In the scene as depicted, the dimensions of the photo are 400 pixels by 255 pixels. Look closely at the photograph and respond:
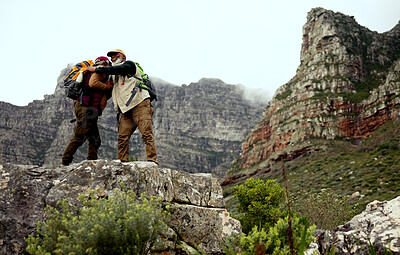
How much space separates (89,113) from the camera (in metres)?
6.66

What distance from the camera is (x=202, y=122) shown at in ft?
563

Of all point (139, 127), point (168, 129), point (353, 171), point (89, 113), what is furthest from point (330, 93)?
point (168, 129)

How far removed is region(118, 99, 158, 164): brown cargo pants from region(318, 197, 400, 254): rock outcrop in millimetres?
3663

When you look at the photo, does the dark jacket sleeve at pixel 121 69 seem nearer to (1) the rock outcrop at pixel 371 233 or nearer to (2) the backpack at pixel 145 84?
(2) the backpack at pixel 145 84

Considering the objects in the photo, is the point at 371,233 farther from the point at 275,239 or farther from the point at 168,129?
the point at 168,129

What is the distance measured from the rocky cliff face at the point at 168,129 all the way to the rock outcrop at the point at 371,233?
263 ft

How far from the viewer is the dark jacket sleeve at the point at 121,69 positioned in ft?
20.5

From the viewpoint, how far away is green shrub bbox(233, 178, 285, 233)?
11.2 meters

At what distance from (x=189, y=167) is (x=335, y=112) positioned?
68.1m

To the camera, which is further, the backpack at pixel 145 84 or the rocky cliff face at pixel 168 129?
→ the rocky cliff face at pixel 168 129

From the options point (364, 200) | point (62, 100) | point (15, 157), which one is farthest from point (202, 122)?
point (364, 200)

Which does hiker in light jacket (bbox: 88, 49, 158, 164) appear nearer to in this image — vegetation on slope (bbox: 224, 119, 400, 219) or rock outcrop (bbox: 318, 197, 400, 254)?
rock outcrop (bbox: 318, 197, 400, 254)

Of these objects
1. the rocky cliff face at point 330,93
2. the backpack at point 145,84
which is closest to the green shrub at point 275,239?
the backpack at point 145,84

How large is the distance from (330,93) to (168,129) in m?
101
